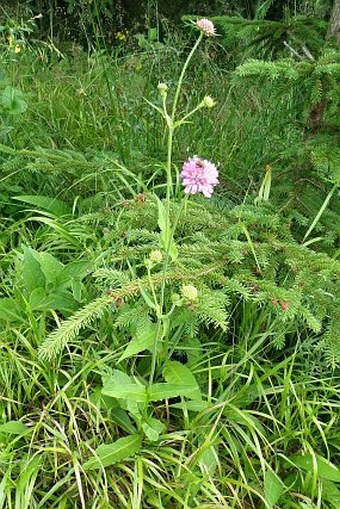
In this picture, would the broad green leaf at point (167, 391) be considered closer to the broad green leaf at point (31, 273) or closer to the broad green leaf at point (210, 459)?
the broad green leaf at point (210, 459)

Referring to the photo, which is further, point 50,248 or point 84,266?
point 50,248

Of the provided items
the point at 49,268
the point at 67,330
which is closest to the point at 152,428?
the point at 67,330

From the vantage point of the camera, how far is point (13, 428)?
4.76 ft

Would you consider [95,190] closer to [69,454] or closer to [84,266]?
[84,266]

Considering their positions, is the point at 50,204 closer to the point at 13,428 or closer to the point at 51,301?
the point at 51,301

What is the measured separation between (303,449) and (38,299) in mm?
737

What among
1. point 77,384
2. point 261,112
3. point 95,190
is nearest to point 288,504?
point 77,384

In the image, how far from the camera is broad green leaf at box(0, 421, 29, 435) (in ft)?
4.73

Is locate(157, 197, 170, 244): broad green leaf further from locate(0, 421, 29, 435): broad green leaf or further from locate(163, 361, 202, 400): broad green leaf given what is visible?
locate(0, 421, 29, 435): broad green leaf

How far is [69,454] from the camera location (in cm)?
142

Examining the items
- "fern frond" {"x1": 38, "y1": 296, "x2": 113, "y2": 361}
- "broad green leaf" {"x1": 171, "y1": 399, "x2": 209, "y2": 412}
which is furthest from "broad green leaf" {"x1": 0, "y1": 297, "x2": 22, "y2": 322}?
"broad green leaf" {"x1": 171, "y1": 399, "x2": 209, "y2": 412}

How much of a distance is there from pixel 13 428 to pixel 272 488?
1.96 feet

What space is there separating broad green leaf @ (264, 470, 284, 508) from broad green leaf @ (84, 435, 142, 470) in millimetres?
305

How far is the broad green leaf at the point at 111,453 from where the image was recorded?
A: 1.37 meters
